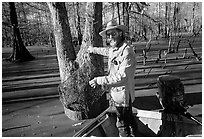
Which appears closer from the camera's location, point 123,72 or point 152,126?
point 123,72

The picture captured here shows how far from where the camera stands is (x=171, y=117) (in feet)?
11.2

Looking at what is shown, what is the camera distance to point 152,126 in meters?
3.61

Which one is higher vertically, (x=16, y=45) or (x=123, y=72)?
(x=16, y=45)

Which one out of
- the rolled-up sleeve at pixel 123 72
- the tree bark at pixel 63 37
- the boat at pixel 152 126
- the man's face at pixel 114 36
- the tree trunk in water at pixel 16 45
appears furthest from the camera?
the tree trunk in water at pixel 16 45

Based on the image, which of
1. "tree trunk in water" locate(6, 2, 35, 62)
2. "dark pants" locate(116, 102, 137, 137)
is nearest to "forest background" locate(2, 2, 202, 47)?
"tree trunk in water" locate(6, 2, 35, 62)

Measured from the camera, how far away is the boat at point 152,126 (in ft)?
10.7

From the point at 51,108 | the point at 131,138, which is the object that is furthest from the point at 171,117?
the point at 51,108

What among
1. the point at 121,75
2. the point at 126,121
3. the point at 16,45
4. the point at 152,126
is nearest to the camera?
the point at 121,75

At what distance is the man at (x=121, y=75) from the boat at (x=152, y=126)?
0.49 m

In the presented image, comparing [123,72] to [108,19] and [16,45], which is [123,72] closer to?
[16,45]

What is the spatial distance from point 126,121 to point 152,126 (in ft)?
2.52

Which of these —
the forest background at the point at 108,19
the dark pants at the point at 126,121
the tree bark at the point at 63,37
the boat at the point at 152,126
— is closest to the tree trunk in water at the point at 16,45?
the forest background at the point at 108,19

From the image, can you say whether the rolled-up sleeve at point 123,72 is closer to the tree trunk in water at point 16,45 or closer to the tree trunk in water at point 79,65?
the tree trunk in water at point 79,65

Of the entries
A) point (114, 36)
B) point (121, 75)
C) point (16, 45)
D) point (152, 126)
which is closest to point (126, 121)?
point (152, 126)
